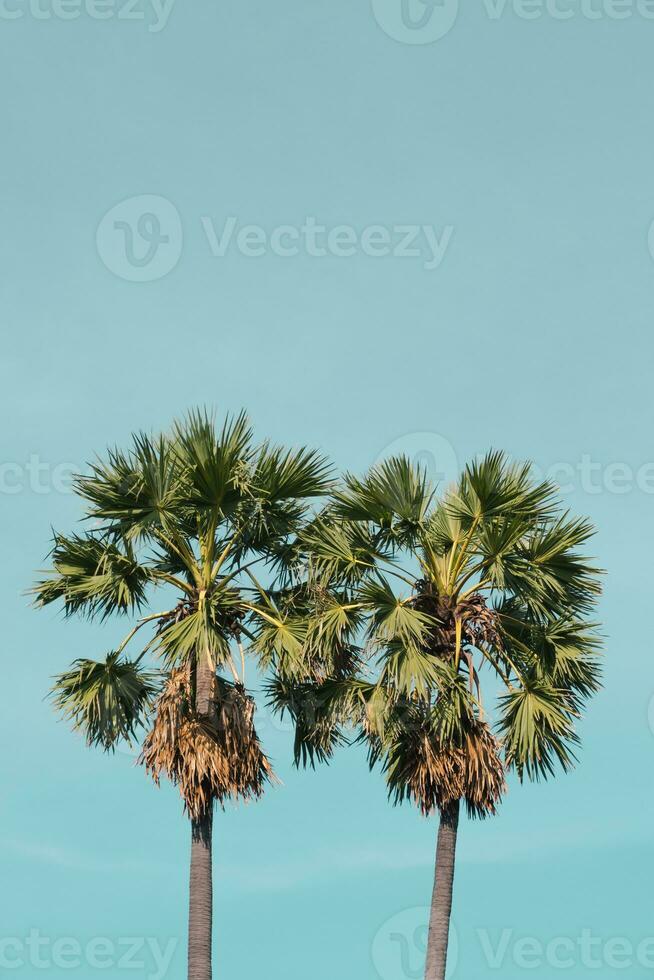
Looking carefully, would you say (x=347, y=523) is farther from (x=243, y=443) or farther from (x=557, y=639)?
(x=557, y=639)

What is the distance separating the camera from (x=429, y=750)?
27828 mm

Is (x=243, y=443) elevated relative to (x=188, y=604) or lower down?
elevated

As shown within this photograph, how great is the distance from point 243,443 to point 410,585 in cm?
358

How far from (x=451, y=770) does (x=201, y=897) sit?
4330mm

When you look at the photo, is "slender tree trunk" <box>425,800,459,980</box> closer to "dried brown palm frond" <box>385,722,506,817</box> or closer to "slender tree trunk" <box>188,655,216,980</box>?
"dried brown palm frond" <box>385,722,506,817</box>

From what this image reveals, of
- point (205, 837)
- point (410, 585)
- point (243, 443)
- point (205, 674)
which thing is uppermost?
point (243, 443)

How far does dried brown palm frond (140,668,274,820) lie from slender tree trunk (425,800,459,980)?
2.89 metres

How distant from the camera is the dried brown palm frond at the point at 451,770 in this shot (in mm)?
27766

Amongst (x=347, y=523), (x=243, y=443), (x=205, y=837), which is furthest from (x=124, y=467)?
(x=205, y=837)

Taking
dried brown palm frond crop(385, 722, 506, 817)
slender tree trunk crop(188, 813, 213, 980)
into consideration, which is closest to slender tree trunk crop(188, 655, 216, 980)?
slender tree trunk crop(188, 813, 213, 980)

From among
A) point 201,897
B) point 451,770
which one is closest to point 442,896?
point 451,770

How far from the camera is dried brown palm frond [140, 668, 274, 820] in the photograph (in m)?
27.5

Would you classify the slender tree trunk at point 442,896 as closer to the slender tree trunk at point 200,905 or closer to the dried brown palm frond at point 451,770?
the dried brown palm frond at point 451,770

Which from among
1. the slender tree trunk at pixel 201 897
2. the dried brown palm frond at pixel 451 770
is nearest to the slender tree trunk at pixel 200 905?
the slender tree trunk at pixel 201 897
